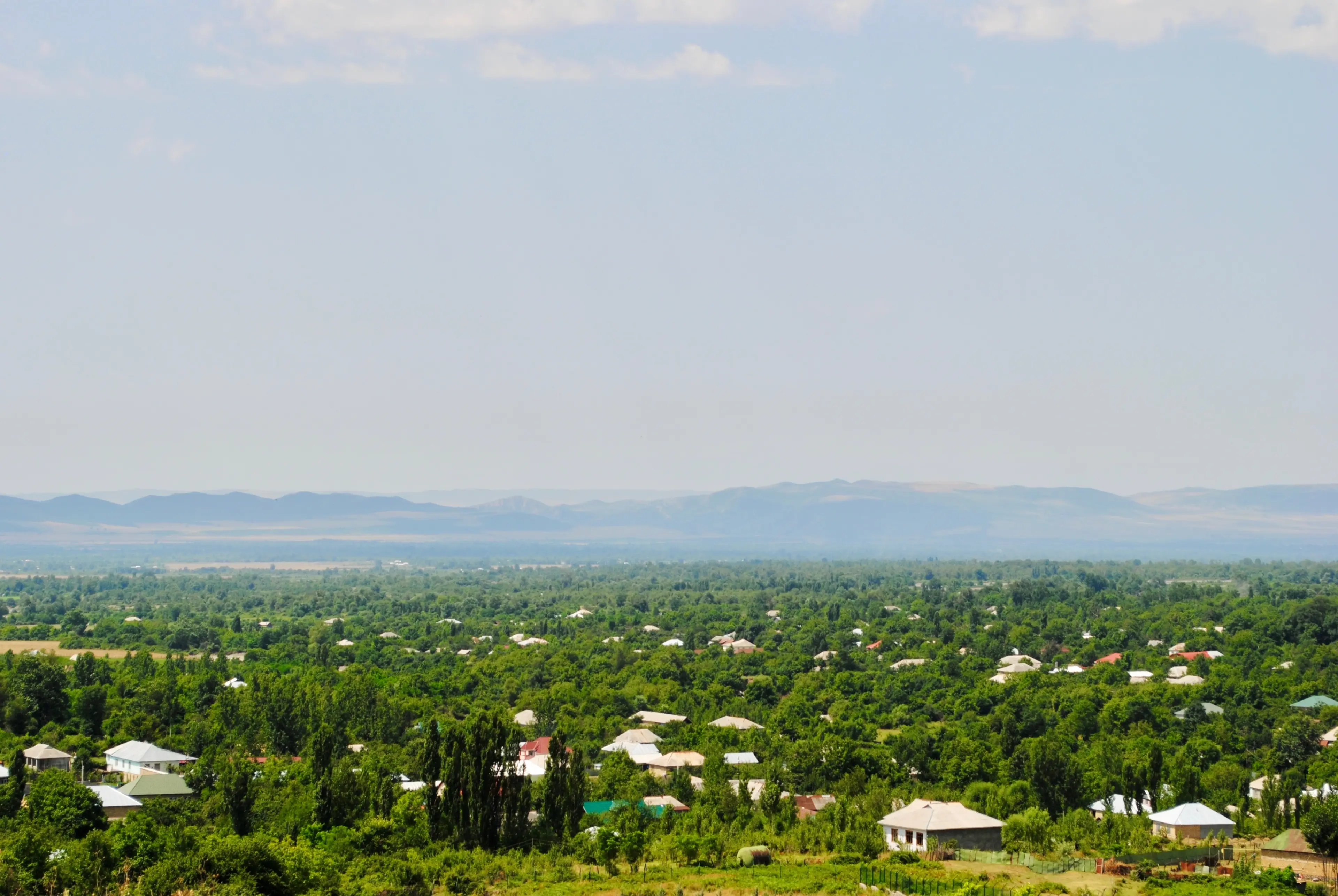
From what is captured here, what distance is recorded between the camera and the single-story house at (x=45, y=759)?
3947 centimetres

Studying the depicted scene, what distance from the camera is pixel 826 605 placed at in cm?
10200

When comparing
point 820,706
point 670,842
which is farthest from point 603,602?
point 670,842

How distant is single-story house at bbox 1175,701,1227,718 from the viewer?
50031 millimetres

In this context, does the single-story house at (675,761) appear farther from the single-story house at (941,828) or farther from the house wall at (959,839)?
the house wall at (959,839)

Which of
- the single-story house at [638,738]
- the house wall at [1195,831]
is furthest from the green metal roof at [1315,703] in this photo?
the single-story house at [638,738]

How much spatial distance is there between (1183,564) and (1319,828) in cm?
17099

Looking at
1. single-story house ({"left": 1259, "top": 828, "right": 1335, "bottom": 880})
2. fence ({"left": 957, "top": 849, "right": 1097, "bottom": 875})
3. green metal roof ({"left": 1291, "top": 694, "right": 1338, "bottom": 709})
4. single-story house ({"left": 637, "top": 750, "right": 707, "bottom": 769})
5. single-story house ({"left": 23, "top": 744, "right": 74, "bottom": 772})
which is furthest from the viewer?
green metal roof ({"left": 1291, "top": 694, "right": 1338, "bottom": 709})

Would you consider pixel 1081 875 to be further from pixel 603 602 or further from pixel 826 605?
pixel 603 602

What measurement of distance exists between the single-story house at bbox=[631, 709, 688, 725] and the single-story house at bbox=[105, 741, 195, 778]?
16.7m

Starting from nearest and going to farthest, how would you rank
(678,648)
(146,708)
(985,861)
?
(985,861)
(146,708)
(678,648)

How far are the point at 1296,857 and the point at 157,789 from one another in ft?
90.2

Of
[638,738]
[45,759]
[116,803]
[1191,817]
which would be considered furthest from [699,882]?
[45,759]

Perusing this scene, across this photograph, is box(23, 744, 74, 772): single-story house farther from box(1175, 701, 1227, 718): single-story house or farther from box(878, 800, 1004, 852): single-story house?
box(1175, 701, 1227, 718): single-story house

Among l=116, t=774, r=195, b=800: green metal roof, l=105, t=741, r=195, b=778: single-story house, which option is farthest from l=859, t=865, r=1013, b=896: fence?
l=105, t=741, r=195, b=778: single-story house
